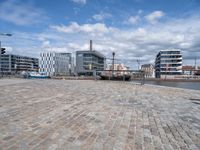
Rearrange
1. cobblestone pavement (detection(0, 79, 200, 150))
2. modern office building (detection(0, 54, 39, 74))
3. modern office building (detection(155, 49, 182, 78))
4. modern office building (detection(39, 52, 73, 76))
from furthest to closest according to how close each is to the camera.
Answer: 1. modern office building (detection(0, 54, 39, 74))
2. modern office building (detection(39, 52, 73, 76))
3. modern office building (detection(155, 49, 182, 78))
4. cobblestone pavement (detection(0, 79, 200, 150))

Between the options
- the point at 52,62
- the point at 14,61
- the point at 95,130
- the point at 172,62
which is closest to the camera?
the point at 95,130

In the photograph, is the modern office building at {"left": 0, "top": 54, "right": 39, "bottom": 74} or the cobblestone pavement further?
the modern office building at {"left": 0, "top": 54, "right": 39, "bottom": 74}

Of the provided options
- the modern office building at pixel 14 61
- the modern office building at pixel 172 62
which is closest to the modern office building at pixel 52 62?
the modern office building at pixel 14 61

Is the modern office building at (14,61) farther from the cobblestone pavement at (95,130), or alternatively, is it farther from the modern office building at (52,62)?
the cobblestone pavement at (95,130)

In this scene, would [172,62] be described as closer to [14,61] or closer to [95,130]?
[95,130]

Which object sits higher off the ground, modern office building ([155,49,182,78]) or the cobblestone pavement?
modern office building ([155,49,182,78])

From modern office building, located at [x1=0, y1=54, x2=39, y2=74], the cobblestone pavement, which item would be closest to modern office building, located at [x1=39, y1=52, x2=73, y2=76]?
modern office building, located at [x1=0, y1=54, x2=39, y2=74]

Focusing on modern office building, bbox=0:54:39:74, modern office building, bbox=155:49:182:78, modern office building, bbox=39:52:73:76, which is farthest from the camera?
modern office building, bbox=0:54:39:74

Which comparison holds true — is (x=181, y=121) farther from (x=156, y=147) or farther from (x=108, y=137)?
(x=108, y=137)

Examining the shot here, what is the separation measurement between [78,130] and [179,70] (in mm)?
95312

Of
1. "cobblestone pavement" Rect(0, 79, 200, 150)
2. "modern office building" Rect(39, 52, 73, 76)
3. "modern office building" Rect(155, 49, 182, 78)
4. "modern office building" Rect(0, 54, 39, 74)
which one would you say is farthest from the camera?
"modern office building" Rect(0, 54, 39, 74)

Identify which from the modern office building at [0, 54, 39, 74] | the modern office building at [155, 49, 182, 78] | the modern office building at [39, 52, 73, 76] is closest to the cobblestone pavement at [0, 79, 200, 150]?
the modern office building at [155, 49, 182, 78]

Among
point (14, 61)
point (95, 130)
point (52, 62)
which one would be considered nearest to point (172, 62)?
point (52, 62)

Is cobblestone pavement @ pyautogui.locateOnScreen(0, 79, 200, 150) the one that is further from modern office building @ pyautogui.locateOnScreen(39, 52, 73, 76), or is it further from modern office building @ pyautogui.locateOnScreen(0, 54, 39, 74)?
modern office building @ pyautogui.locateOnScreen(0, 54, 39, 74)
